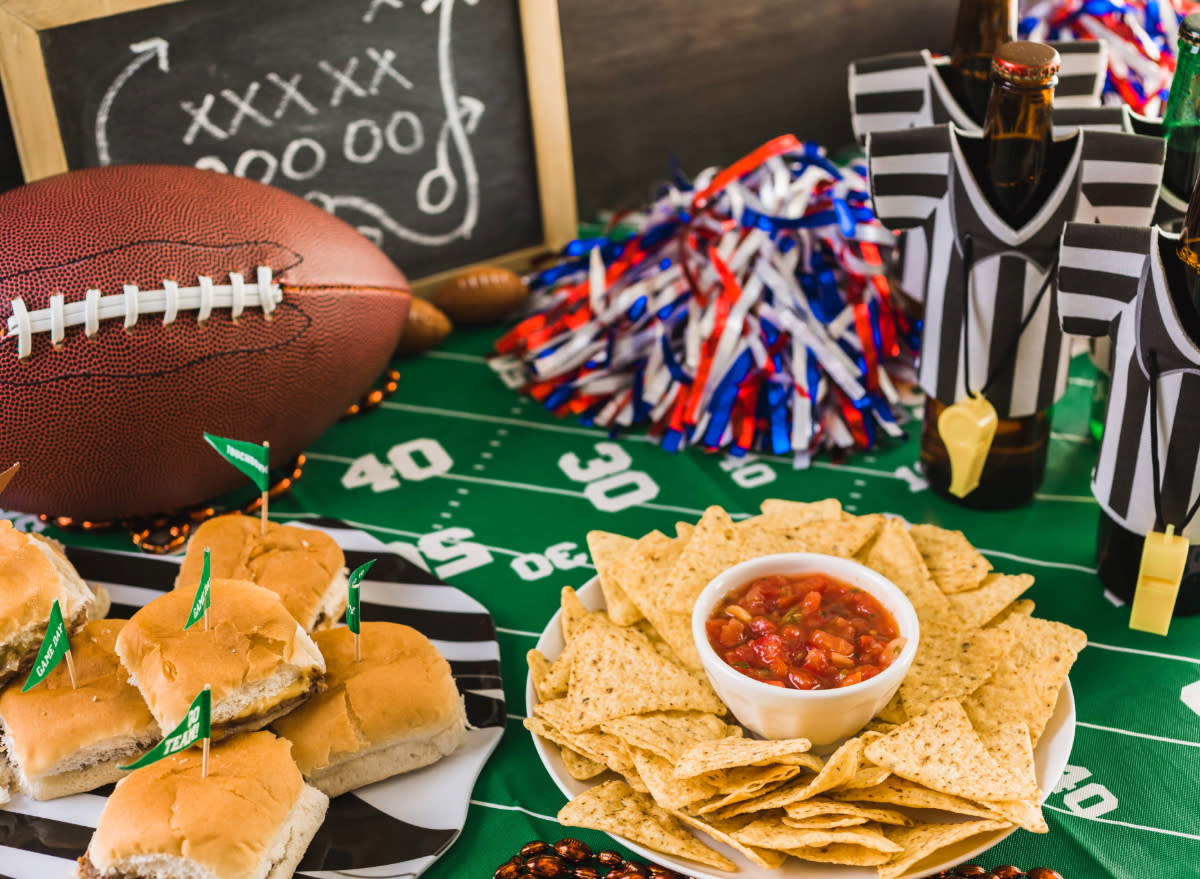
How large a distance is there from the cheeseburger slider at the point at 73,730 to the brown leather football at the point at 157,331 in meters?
0.36

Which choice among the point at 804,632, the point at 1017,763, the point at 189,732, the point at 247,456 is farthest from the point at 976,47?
the point at 189,732

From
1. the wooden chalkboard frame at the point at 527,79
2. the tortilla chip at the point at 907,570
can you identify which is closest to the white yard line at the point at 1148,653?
the tortilla chip at the point at 907,570

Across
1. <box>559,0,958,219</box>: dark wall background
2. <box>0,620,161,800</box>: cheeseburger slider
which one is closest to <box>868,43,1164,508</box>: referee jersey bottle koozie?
<box>559,0,958,219</box>: dark wall background

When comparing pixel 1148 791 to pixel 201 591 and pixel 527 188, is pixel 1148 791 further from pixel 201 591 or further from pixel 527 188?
pixel 527 188

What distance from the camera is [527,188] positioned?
2.29 m

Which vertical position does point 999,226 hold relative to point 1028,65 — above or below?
below

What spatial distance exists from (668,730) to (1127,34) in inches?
74.8

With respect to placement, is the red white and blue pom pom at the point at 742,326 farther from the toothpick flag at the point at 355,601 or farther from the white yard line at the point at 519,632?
the toothpick flag at the point at 355,601

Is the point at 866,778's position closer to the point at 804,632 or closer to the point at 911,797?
the point at 911,797

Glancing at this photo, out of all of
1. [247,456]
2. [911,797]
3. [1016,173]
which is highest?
[1016,173]

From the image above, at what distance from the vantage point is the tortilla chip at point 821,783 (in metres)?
1.10

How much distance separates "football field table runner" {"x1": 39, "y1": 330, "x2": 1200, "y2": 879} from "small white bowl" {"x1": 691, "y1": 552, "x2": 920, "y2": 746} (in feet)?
0.64

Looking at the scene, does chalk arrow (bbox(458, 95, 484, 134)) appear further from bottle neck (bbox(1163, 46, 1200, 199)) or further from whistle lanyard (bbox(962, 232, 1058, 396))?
bottle neck (bbox(1163, 46, 1200, 199))

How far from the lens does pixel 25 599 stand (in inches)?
50.9
